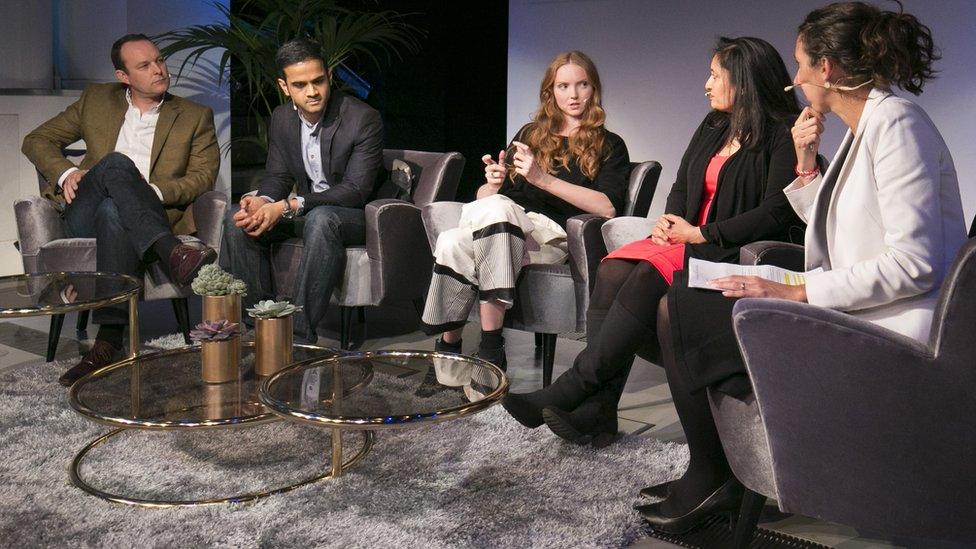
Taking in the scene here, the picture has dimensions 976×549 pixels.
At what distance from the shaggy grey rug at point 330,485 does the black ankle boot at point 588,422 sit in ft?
0.16

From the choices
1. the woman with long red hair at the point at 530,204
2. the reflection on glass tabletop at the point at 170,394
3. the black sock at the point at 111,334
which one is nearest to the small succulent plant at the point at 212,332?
the reflection on glass tabletop at the point at 170,394

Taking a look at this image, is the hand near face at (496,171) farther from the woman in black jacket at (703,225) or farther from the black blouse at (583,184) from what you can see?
the woman in black jacket at (703,225)

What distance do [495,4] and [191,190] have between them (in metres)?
3.31

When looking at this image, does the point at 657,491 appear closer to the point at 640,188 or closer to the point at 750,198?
the point at 750,198

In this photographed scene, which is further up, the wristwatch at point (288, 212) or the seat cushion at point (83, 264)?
the wristwatch at point (288, 212)

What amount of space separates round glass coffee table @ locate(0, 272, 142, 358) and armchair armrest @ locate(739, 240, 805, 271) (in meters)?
1.90

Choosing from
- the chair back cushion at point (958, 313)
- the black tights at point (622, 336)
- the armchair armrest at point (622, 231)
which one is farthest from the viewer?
the armchair armrest at point (622, 231)

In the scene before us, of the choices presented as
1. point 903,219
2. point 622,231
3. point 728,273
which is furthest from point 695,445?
point 622,231

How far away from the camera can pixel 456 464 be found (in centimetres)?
276

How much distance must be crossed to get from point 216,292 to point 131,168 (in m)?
1.48

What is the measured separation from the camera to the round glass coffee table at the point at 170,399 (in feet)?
7.66

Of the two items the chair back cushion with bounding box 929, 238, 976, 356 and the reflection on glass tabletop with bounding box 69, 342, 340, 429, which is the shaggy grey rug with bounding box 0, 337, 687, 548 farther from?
the chair back cushion with bounding box 929, 238, 976, 356

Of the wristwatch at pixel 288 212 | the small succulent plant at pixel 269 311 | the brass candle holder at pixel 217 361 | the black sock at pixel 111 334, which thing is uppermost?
the wristwatch at pixel 288 212

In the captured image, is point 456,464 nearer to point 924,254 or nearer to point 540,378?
point 540,378
